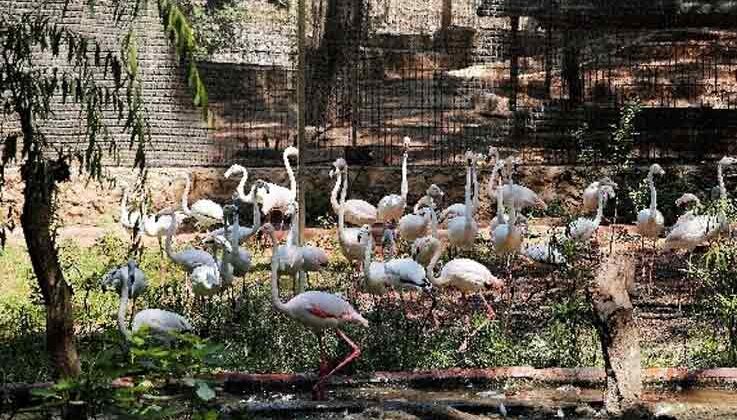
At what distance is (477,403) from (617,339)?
80 centimetres

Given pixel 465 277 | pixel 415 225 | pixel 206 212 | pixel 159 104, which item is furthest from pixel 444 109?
pixel 465 277

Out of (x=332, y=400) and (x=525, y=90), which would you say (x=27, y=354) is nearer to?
(x=332, y=400)

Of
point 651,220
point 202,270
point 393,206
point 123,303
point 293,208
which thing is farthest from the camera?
point 393,206

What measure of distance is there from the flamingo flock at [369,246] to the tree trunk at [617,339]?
147 centimetres

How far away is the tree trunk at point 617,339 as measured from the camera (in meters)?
6.47

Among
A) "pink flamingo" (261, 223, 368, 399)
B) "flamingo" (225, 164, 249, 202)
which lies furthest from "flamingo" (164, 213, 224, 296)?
"flamingo" (225, 164, 249, 202)

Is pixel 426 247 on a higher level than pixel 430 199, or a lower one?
lower

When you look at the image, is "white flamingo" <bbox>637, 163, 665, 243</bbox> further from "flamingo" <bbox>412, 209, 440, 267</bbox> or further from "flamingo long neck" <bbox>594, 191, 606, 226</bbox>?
"flamingo" <bbox>412, 209, 440, 267</bbox>

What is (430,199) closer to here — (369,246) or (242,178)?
(369,246)

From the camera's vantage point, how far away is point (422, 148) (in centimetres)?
1544

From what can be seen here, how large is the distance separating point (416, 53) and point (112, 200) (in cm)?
869

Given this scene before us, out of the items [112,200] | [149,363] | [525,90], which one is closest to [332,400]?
[149,363]

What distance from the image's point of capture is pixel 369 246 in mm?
8500

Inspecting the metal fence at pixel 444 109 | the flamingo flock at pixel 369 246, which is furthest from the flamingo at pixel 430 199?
the metal fence at pixel 444 109
